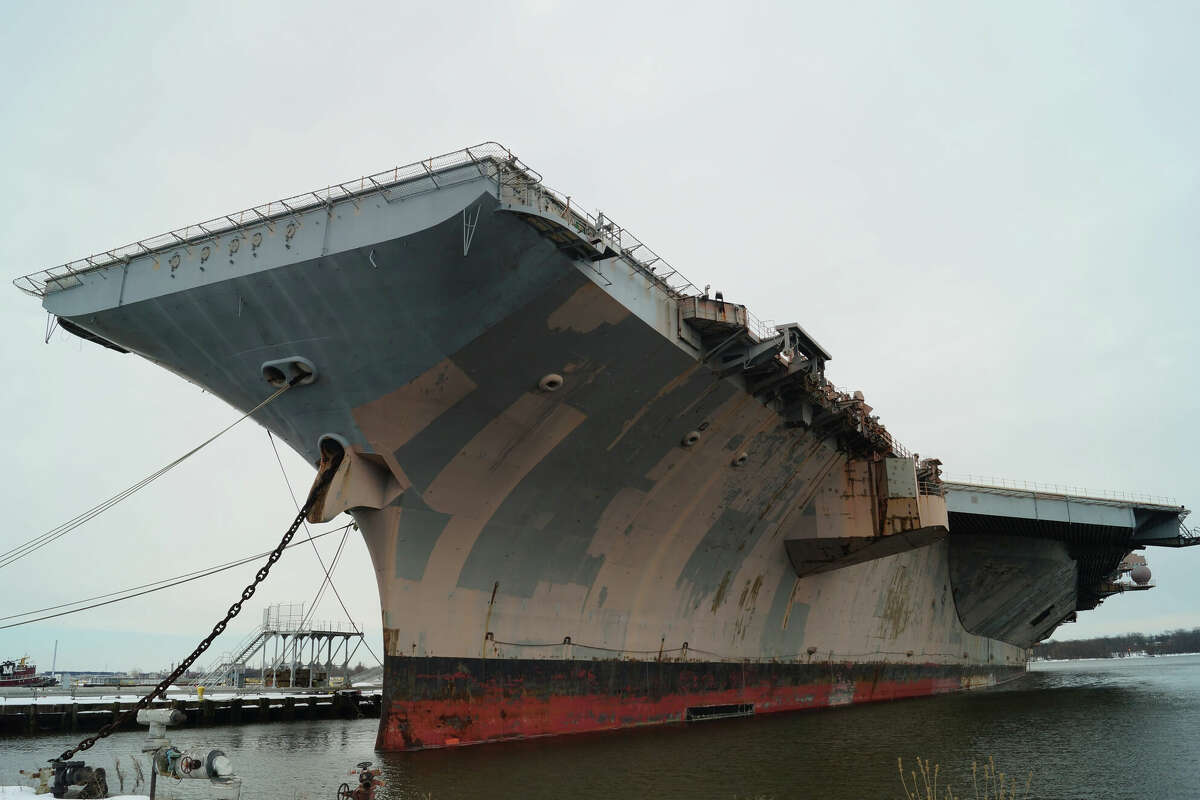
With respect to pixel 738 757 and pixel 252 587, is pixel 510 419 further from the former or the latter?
pixel 738 757

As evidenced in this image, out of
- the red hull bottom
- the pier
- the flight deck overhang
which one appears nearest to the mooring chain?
the red hull bottom

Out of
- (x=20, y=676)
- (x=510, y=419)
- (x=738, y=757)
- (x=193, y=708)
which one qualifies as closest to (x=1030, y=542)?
(x=738, y=757)

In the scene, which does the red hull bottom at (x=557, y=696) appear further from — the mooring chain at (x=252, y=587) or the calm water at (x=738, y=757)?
the mooring chain at (x=252, y=587)

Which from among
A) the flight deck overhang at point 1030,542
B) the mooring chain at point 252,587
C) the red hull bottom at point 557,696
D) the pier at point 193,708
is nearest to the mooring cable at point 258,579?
the mooring chain at point 252,587

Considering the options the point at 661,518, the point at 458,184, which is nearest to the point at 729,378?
the point at 661,518

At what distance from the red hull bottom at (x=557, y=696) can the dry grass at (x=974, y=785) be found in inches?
206

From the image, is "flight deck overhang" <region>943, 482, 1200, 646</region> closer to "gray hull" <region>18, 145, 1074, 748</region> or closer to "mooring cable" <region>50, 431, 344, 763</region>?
"gray hull" <region>18, 145, 1074, 748</region>

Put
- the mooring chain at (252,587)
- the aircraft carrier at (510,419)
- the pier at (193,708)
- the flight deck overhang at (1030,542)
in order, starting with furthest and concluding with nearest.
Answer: the flight deck overhang at (1030,542) → the pier at (193,708) → the aircraft carrier at (510,419) → the mooring chain at (252,587)

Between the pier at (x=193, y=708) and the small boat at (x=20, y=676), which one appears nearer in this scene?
→ the pier at (x=193, y=708)

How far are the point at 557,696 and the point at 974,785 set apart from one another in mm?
6684

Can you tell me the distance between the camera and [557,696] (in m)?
14.0

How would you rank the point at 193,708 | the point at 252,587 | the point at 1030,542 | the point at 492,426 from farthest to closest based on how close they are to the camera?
the point at 1030,542, the point at 193,708, the point at 492,426, the point at 252,587

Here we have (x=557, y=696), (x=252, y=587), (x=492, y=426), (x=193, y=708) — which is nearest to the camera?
(x=252, y=587)

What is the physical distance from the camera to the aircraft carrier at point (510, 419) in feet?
35.1
